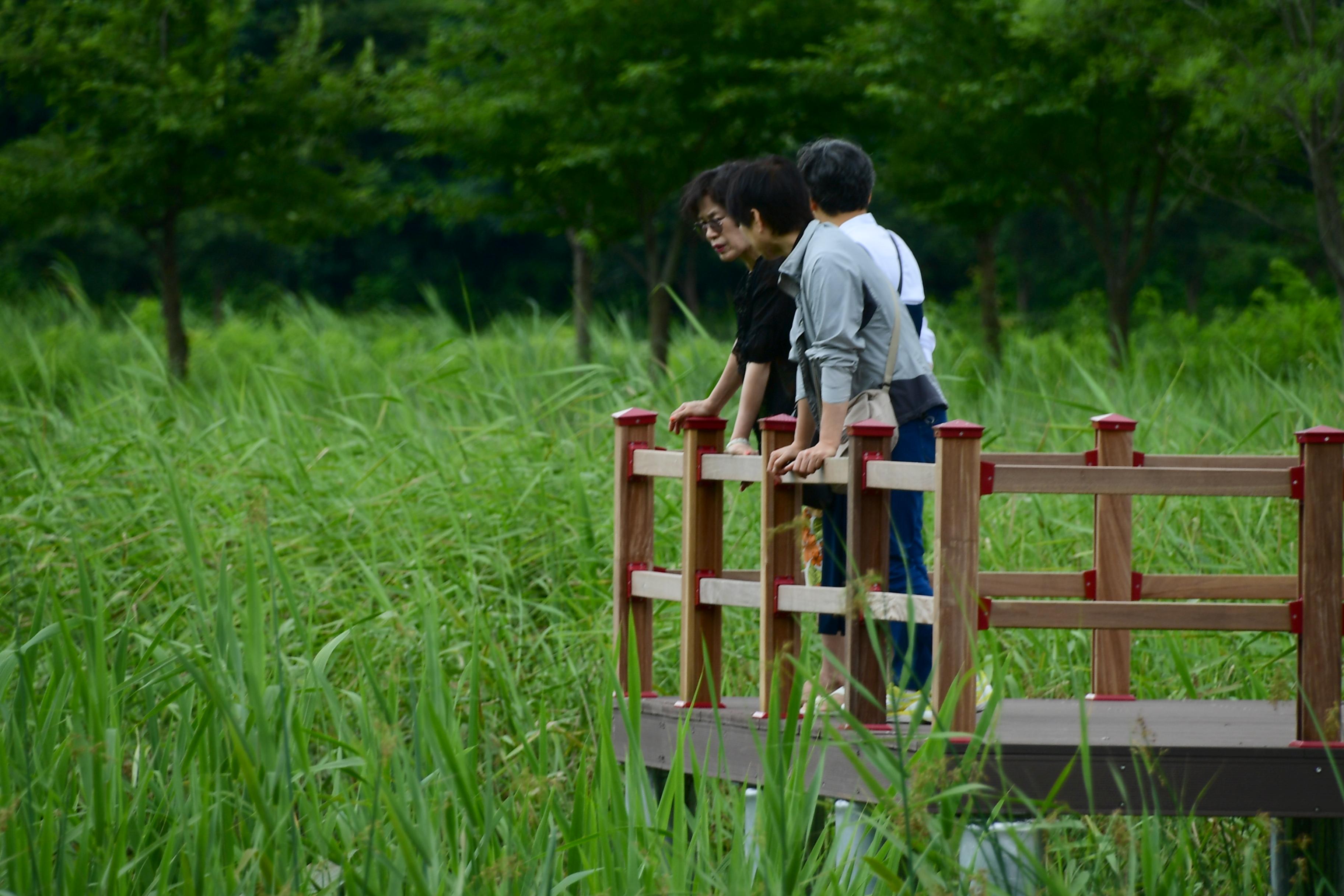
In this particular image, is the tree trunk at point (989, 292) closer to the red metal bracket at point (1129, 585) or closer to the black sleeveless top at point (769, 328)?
the red metal bracket at point (1129, 585)

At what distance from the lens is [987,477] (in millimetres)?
3039

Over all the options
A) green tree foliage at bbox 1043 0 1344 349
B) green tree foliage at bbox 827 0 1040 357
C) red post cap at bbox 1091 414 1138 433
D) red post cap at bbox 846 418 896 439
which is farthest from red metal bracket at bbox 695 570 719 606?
green tree foliage at bbox 827 0 1040 357

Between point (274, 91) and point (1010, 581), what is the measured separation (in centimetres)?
973

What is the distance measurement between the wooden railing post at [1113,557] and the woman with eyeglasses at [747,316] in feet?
3.02

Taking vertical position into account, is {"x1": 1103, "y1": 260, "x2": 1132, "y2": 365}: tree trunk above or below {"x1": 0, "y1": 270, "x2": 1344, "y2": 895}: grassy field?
above

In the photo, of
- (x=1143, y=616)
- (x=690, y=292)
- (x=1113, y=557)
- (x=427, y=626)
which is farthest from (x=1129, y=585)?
(x=690, y=292)

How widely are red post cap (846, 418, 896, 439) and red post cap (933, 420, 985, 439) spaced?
0.54 ft

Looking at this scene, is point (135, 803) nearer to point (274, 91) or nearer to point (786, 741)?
point (786, 741)

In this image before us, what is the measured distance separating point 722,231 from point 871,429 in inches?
29.0

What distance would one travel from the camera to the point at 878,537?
10.4ft

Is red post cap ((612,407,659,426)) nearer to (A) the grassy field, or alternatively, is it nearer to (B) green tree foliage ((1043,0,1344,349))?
(A) the grassy field

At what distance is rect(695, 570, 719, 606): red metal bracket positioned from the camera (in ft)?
11.5

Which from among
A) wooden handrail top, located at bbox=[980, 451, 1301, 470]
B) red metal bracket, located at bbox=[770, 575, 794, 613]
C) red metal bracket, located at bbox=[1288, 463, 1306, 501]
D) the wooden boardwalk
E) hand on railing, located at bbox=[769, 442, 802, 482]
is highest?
hand on railing, located at bbox=[769, 442, 802, 482]

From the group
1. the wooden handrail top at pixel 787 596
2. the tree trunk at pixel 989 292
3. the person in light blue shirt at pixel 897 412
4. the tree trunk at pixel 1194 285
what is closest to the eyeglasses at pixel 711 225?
the person in light blue shirt at pixel 897 412
